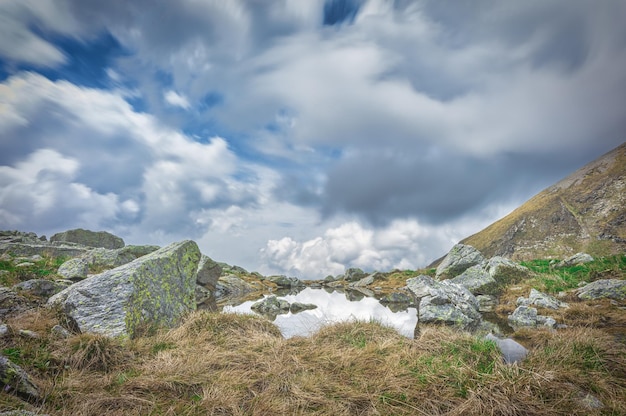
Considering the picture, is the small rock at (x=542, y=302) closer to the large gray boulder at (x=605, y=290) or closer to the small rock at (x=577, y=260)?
the large gray boulder at (x=605, y=290)

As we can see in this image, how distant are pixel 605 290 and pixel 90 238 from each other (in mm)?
49370

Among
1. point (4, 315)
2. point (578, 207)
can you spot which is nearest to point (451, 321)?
point (4, 315)

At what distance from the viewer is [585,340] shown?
26.8 ft

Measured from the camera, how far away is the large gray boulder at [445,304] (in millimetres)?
13625

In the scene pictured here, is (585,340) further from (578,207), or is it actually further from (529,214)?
(529,214)

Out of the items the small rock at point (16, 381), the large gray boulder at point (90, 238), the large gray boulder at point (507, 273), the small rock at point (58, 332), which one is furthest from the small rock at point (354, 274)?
the small rock at point (16, 381)

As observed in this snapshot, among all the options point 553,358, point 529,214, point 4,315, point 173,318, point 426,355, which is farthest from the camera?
point 529,214

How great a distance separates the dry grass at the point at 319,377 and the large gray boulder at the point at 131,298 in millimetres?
729

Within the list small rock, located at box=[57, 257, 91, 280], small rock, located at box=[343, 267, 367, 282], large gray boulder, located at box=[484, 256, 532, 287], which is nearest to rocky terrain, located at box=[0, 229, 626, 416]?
small rock, located at box=[57, 257, 91, 280]

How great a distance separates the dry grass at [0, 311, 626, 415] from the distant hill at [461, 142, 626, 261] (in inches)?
3420

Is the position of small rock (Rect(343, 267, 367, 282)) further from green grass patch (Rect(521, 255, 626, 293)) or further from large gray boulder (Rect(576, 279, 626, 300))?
large gray boulder (Rect(576, 279, 626, 300))

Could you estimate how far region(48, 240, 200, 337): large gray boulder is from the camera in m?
8.97

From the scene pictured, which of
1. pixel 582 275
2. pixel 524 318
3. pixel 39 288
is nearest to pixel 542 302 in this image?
pixel 524 318

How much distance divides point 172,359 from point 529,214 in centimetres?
14360
